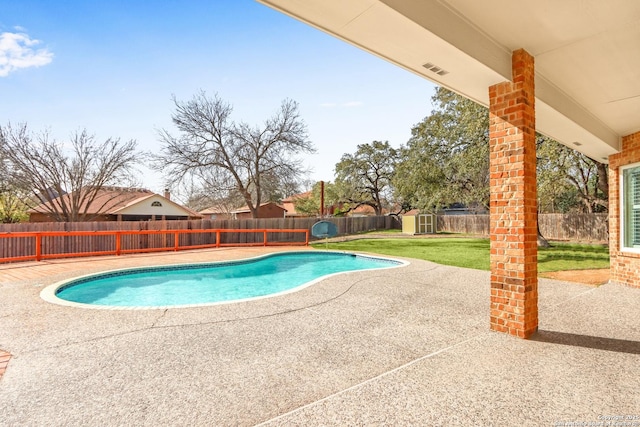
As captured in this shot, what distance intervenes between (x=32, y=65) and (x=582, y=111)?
706 inches

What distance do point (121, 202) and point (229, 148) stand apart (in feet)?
24.2

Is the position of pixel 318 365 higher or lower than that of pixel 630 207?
lower

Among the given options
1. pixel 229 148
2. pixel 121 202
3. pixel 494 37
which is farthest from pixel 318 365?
pixel 121 202

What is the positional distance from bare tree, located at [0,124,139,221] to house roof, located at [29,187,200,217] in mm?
555

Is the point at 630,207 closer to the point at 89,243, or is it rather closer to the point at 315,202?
the point at 89,243

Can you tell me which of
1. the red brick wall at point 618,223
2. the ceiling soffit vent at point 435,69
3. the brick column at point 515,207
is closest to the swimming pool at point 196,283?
the brick column at point 515,207

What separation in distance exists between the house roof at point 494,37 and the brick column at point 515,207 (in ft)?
0.78

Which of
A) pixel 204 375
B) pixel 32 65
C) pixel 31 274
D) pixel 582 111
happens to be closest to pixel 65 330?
pixel 204 375

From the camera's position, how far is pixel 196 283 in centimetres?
800

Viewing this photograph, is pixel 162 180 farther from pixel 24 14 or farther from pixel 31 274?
pixel 31 274

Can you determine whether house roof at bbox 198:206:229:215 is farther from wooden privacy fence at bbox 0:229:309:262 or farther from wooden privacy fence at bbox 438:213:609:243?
wooden privacy fence at bbox 438:213:609:243

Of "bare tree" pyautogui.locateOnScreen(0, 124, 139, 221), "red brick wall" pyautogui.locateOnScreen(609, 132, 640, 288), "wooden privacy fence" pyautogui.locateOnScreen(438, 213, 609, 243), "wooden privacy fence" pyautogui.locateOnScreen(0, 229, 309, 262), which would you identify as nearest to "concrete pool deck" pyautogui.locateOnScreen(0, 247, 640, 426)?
"red brick wall" pyautogui.locateOnScreen(609, 132, 640, 288)

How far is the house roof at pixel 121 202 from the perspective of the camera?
59.4 ft

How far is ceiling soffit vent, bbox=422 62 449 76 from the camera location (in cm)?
314
